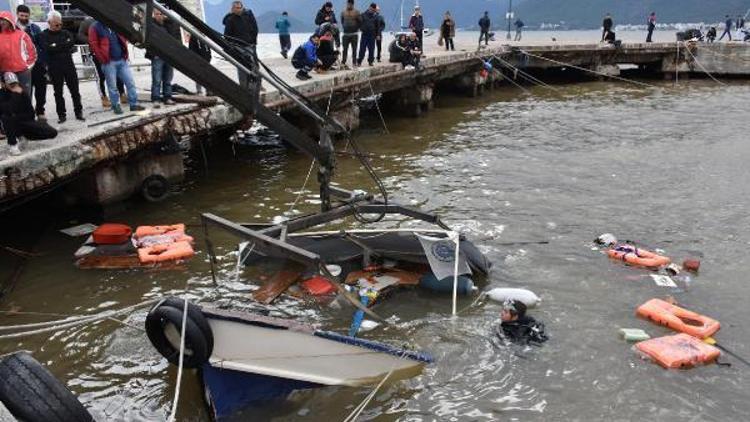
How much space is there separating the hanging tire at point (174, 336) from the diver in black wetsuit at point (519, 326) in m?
3.54

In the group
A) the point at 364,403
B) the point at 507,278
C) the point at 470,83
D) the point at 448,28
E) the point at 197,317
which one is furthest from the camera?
the point at 448,28

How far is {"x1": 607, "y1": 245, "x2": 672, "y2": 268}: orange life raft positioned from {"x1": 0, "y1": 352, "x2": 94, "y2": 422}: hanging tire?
24.5ft

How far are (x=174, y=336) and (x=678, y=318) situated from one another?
570cm

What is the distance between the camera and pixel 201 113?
11180mm

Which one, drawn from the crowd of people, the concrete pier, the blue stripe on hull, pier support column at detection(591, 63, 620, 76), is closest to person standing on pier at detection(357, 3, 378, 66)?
the concrete pier

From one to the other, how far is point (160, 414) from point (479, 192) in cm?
834

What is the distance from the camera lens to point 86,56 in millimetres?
16844

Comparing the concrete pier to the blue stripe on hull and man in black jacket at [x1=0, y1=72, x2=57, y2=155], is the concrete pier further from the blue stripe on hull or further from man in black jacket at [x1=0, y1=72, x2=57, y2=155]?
the blue stripe on hull

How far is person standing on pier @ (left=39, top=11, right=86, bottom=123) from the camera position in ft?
30.7

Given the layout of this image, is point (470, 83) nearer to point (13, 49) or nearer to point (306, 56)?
point (306, 56)

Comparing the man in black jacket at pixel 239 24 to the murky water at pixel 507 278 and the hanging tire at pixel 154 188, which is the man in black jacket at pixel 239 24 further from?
the hanging tire at pixel 154 188

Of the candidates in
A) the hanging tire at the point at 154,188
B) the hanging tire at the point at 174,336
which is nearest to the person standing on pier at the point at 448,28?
the hanging tire at the point at 154,188

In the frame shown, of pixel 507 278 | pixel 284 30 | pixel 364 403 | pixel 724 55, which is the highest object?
pixel 284 30

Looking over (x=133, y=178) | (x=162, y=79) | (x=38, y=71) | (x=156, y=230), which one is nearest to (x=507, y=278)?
(x=156, y=230)
